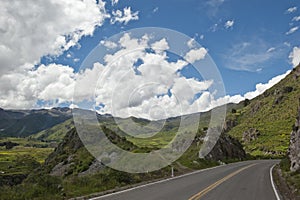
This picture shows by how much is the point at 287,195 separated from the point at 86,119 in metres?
10.5

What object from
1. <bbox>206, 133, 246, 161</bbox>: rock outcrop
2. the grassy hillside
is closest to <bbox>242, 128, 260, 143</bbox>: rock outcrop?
the grassy hillside

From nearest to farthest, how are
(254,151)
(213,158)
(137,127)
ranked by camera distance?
(137,127) → (213,158) → (254,151)

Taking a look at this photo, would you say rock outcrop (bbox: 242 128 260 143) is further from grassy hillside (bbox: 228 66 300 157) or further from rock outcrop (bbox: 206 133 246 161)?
rock outcrop (bbox: 206 133 246 161)

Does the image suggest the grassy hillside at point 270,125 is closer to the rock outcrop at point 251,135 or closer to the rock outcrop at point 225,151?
the rock outcrop at point 251,135

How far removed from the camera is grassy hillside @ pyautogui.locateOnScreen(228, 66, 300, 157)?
109 meters

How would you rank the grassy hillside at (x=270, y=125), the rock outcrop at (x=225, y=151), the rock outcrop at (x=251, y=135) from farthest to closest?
the rock outcrop at (x=251, y=135) < the grassy hillside at (x=270, y=125) < the rock outcrop at (x=225, y=151)

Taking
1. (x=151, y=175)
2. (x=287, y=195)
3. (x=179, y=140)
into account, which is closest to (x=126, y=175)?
(x=151, y=175)

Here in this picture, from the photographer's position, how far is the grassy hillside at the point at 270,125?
109000mm

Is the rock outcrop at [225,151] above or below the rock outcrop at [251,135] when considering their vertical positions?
below

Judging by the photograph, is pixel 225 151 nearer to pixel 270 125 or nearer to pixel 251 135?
pixel 251 135

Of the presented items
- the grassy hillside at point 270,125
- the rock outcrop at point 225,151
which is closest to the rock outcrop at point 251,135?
the grassy hillside at point 270,125

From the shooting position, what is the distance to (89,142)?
123ft

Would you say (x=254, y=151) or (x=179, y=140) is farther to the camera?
(x=254, y=151)

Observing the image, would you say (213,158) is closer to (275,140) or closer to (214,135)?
(214,135)
